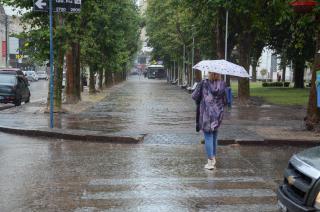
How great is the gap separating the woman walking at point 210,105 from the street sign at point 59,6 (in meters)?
8.08

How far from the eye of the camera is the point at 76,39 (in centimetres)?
2303

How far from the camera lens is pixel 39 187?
8.20 metres

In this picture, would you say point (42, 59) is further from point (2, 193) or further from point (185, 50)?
point (185, 50)

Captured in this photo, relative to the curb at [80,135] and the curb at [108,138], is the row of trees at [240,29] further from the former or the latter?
the curb at [80,135]

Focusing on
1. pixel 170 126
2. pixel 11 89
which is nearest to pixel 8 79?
pixel 11 89

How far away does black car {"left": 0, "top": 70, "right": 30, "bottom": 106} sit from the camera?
27156 mm

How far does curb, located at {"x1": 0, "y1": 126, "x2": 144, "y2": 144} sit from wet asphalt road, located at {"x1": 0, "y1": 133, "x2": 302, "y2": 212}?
1.97ft

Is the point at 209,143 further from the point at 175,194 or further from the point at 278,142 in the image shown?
the point at 278,142

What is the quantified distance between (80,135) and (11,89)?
1452 centimetres

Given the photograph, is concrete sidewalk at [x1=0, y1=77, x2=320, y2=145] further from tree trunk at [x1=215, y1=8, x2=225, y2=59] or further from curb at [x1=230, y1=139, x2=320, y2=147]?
tree trunk at [x1=215, y1=8, x2=225, y2=59]

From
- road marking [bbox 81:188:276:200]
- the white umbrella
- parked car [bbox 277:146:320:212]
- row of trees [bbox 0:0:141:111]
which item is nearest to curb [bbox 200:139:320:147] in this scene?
the white umbrella

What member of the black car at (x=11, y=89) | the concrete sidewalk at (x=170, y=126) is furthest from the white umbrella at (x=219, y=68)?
the black car at (x=11, y=89)

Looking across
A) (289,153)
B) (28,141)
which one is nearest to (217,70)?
(289,153)

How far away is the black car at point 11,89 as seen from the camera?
2716cm
